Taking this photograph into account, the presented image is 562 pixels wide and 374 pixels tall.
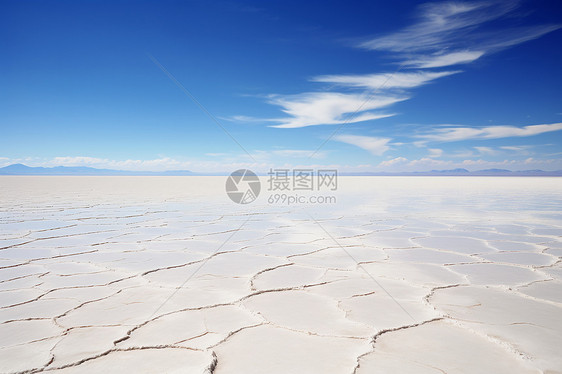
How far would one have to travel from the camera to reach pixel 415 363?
1.00 metres

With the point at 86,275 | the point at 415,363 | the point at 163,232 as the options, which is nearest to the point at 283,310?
the point at 415,363

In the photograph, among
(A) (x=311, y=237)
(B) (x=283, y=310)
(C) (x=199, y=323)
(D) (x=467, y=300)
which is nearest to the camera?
(C) (x=199, y=323)

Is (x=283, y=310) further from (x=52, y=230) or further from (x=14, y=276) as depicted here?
(x=52, y=230)

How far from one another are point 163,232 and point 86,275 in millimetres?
1397

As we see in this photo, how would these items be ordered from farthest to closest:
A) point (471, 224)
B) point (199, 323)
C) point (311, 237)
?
point (471, 224) < point (311, 237) < point (199, 323)

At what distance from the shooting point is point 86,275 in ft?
6.20

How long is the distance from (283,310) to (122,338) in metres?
0.59

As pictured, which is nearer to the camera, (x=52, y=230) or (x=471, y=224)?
(x=52, y=230)

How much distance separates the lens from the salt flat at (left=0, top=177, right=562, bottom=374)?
40.6 inches

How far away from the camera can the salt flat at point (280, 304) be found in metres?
1.03

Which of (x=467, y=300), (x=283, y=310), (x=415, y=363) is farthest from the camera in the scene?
(x=467, y=300)

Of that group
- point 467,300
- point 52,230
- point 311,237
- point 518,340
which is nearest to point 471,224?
point 311,237

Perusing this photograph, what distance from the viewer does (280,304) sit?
4.83ft

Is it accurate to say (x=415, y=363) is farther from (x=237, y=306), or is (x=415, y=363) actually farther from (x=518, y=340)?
(x=237, y=306)
